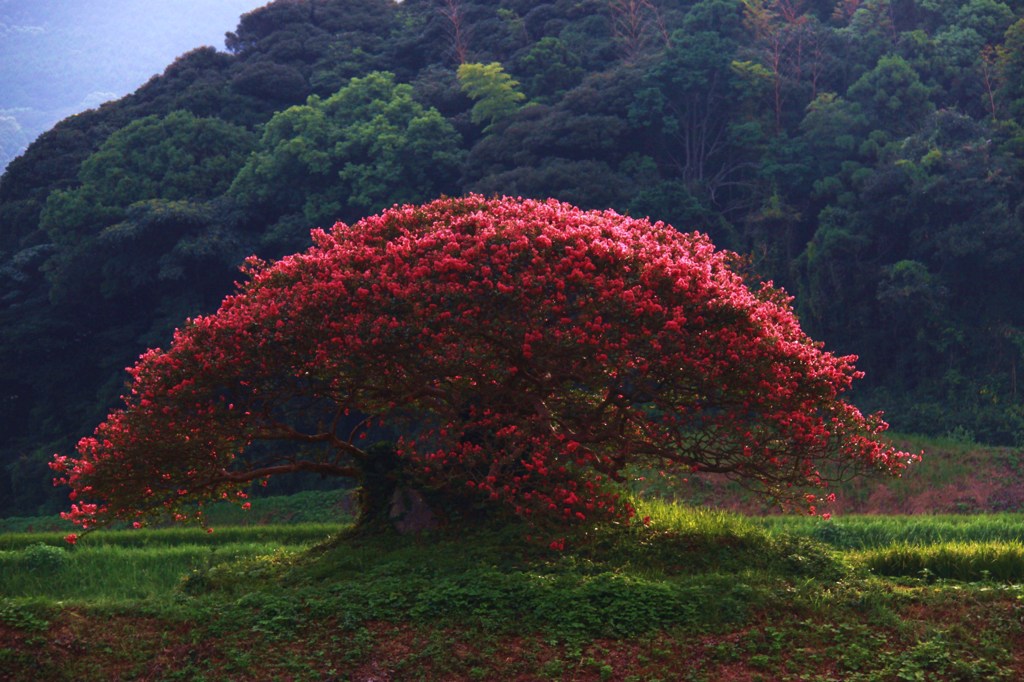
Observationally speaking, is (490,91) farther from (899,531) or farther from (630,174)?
(899,531)

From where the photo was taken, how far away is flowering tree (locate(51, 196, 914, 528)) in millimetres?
12094

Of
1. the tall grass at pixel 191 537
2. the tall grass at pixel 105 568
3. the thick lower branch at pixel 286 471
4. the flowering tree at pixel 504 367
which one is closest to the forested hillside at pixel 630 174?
the tall grass at pixel 191 537

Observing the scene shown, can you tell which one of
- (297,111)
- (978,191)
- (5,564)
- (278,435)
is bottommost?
(5,564)

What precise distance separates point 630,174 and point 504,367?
22608 mm

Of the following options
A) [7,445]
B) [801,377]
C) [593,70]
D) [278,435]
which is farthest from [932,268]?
[7,445]

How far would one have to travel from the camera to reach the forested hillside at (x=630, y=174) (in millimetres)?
30203

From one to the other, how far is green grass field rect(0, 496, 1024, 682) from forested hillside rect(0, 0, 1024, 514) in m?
17.2

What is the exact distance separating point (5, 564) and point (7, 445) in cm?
1964

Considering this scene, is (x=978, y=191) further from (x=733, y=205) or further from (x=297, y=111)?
(x=297, y=111)

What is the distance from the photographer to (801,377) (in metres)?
12.6

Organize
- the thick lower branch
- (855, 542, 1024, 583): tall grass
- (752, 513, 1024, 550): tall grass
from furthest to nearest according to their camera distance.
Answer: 1. (752, 513, 1024, 550): tall grass
2. the thick lower branch
3. (855, 542, 1024, 583): tall grass

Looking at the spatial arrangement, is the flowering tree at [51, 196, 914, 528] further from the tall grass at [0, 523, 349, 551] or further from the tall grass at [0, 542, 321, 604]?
the tall grass at [0, 523, 349, 551]

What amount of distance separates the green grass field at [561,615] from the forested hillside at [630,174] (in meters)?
17.2

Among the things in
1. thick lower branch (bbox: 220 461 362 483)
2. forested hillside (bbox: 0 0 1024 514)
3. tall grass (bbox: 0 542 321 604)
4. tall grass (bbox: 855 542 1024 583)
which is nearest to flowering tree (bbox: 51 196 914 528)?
thick lower branch (bbox: 220 461 362 483)
